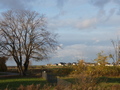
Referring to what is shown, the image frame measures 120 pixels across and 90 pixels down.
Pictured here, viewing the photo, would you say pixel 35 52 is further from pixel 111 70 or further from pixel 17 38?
pixel 111 70

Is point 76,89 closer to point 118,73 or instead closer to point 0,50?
point 118,73

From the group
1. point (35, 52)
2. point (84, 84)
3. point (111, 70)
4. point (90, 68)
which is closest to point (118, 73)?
point (111, 70)

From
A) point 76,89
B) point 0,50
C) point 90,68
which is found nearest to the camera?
point 76,89

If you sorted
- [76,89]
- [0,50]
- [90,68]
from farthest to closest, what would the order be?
1. [0,50]
2. [90,68]
3. [76,89]

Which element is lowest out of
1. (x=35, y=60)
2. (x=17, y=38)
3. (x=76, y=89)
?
(x=76, y=89)

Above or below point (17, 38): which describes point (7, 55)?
below

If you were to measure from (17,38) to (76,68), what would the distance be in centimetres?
1199

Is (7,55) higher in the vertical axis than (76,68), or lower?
higher

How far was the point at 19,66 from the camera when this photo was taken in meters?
45.4

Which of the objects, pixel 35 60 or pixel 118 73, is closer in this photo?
pixel 118 73

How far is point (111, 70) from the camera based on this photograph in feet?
127

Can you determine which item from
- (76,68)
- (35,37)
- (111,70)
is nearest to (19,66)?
(35,37)

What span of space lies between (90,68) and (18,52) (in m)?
13.4

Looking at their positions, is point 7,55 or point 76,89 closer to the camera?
point 76,89
